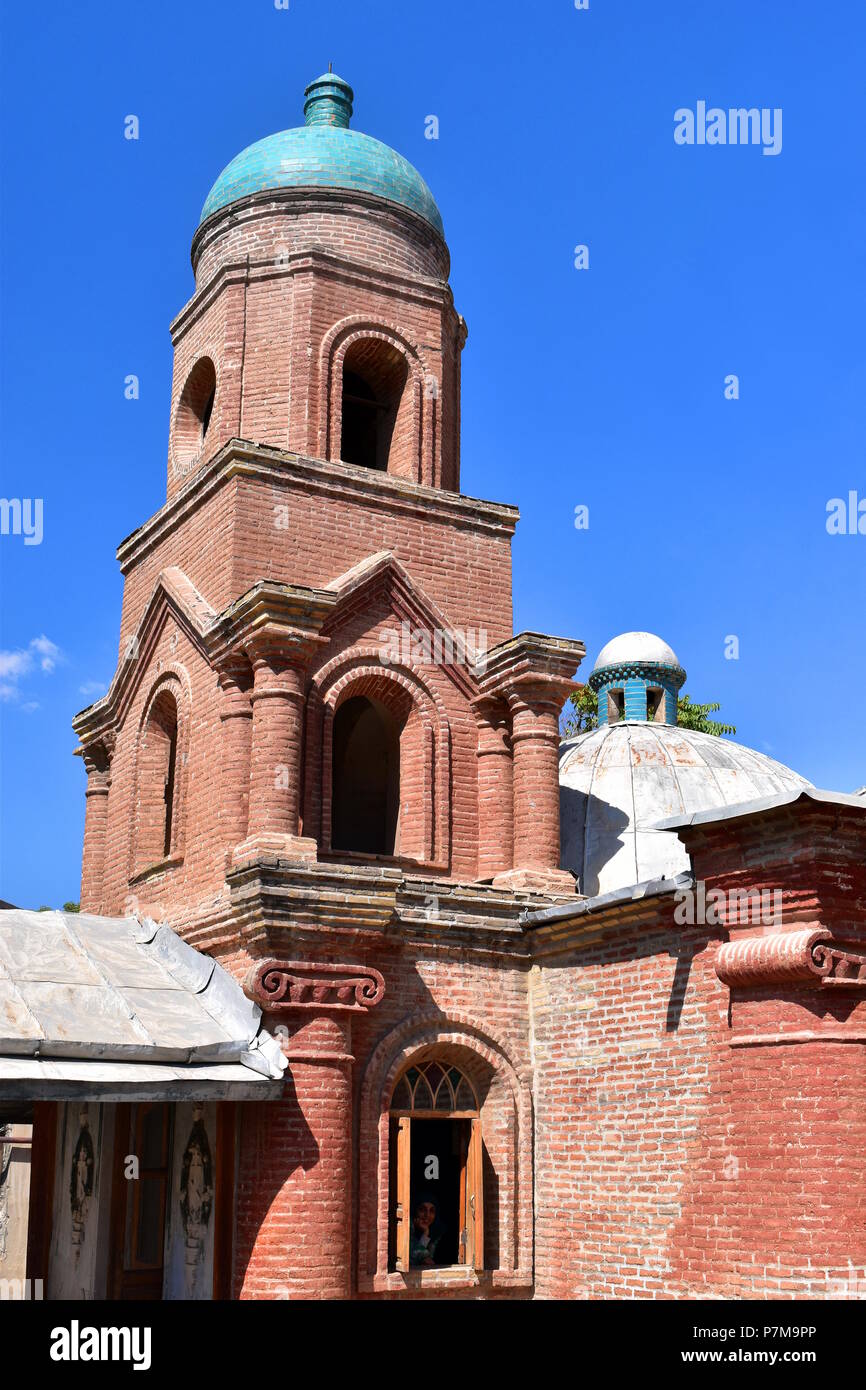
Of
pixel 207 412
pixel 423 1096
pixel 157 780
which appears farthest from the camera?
pixel 207 412

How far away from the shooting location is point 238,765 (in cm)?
1182

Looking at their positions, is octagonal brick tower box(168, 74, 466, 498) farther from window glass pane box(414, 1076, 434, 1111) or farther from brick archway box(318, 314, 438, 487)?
window glass pane box(414, 1076, 434, 1111)

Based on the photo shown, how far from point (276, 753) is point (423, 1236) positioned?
4.05m

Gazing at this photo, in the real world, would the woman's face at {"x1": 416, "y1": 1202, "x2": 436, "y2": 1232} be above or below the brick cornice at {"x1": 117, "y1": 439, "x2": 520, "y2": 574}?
below

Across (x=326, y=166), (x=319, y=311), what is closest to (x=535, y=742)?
(x=319, y=311)

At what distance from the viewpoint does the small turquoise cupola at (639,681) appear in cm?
1838

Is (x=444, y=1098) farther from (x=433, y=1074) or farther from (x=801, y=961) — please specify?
(x=801, y=961)

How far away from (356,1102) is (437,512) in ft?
19.0

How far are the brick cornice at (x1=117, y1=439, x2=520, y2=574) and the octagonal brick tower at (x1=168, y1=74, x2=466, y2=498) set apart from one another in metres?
0.45

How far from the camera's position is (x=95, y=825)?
15.1m

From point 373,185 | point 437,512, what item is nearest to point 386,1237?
point 437,512

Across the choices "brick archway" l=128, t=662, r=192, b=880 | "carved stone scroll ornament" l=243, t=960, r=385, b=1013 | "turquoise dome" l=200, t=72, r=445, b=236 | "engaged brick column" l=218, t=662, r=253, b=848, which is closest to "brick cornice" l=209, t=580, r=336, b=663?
"engaged brick column" l=218, t=662, r=253, b=848

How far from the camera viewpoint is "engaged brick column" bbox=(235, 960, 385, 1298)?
391 inches
